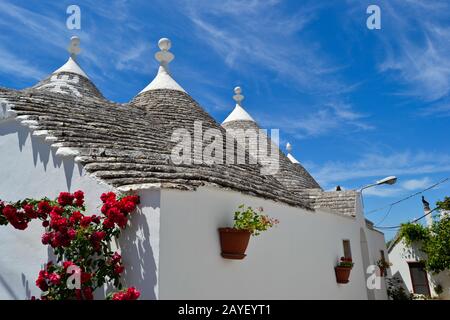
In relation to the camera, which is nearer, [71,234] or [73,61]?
[71,234]

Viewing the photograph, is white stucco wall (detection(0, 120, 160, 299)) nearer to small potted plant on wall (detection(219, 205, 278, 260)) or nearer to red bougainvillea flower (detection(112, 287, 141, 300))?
red bougainvillea flower (detection(112, 287, 141, 300))

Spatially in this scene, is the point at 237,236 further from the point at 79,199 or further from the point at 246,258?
the point at 79,199

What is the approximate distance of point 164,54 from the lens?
35.8ft

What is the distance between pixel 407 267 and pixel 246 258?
16.0 metres

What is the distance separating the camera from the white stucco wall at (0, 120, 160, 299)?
3.59 meters

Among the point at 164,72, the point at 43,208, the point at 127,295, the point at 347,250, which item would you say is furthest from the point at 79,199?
the point at 347,250

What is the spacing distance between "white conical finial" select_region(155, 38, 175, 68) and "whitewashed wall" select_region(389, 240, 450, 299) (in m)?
14.9

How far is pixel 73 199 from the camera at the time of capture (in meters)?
3.89

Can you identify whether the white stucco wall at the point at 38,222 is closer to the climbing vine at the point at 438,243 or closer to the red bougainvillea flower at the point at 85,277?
the red bougainvillea flower at the point at 85,277

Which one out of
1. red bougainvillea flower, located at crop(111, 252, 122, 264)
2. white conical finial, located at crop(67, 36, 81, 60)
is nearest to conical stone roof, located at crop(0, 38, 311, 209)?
red bougainvillea flower, located at crop(111, 252, 122, 264)
